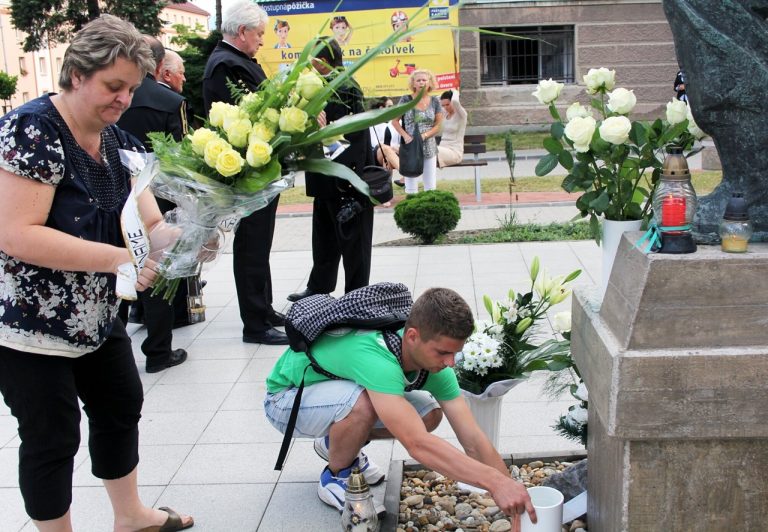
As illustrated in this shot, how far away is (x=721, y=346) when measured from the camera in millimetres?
2285

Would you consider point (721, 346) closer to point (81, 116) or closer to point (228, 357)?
point (81, 116)

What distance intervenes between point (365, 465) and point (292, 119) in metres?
1.58

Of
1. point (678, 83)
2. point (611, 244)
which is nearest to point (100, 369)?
point (611, 244)

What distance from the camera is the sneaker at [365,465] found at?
3.48 m

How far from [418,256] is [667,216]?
19.0 ft

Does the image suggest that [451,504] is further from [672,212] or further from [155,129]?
[155,129]

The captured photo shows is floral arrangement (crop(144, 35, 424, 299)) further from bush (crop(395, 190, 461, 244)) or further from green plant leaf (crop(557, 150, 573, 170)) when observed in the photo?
bush (crop(395, 190, 461, 244))

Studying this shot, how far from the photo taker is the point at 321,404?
3.16m

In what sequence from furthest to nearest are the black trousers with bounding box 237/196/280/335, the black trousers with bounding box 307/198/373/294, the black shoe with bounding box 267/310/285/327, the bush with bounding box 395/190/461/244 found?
the bush with bounding box 395/190/461/244 → the black shoe with bounding box 267/310/285/327 → the black trousers with bounding box 307/198/373/294 → the black trousers with bounding box 237/196/280/335

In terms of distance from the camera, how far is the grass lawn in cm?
1216

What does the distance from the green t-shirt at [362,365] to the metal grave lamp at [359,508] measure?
355mm

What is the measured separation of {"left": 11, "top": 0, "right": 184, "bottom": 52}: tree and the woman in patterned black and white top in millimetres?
23195

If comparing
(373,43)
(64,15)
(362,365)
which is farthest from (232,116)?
(64,15)

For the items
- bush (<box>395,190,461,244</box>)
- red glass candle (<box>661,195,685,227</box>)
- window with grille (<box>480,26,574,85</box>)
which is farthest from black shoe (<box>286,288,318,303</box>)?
window with grille (<box>480,26,574,85</box>)
